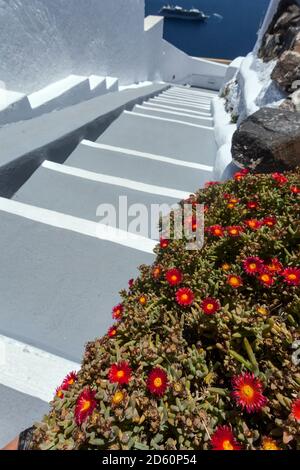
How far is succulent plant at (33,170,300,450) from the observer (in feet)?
3.01

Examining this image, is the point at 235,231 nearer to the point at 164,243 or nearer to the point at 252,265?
the point at 252,265

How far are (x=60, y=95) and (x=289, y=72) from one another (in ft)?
8.98

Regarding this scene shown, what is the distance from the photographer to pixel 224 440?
0.87 meters

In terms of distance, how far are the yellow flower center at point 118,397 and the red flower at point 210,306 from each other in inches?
16.2

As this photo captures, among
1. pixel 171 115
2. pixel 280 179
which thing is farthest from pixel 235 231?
pixel 171 115

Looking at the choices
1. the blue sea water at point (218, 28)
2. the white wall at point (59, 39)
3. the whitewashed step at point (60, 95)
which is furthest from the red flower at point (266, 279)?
the blue sea water at point (218, 28)

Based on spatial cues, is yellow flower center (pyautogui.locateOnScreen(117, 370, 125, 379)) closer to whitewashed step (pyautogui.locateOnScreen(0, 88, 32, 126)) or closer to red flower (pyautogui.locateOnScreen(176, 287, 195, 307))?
red flower (pyautogui.locateOnScreen(176, 287, 195, 307))

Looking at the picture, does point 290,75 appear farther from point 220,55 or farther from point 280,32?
point 220,55

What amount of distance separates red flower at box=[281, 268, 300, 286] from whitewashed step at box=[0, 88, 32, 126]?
2.85 meters

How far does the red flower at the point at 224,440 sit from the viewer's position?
0.86 m

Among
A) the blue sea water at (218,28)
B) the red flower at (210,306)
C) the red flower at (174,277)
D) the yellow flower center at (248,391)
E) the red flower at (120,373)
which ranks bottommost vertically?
the blue sea water at (218,28)

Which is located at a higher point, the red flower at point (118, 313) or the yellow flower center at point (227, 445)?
the yellow flower center at point (227, 445)

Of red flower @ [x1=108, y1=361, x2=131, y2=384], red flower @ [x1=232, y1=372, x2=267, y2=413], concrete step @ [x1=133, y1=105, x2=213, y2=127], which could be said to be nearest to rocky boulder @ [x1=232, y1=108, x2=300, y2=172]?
red flower @ [x1=232, y1=372, x2=267, y2=413]

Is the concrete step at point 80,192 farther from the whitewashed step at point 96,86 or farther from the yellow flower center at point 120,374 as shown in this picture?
the whitewashed step at point 96,86
